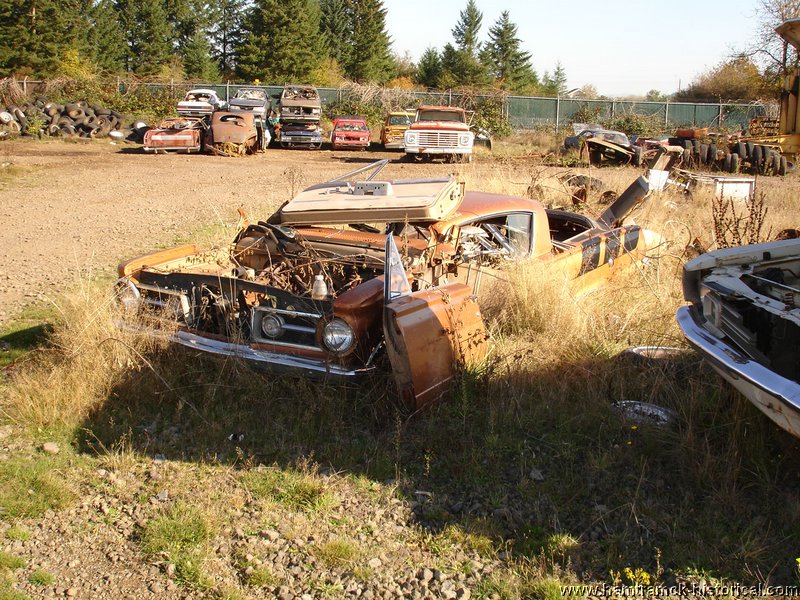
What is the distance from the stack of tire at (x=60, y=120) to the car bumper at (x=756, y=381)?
26308mm

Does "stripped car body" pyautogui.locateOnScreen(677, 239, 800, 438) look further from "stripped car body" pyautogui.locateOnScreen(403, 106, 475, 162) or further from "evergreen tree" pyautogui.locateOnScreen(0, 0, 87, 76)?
"evergreen tree" pyautogui.locateOnScreen(0, 0, 87, 76)

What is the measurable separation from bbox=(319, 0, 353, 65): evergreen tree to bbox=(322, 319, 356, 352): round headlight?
5928cm

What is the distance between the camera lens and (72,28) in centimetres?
4603

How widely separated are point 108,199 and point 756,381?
12.4 m

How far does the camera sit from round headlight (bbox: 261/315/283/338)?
4660 millimetres

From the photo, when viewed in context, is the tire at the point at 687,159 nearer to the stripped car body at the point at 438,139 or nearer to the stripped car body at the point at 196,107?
the stripped car body at the point at 438,139

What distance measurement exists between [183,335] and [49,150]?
807 inches

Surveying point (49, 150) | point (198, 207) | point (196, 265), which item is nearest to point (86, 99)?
point (49, 150)

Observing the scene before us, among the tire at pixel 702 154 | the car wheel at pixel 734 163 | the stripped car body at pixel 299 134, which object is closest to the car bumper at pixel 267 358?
the car wheel at pixel 734 163

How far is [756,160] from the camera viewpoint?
19.4 metres

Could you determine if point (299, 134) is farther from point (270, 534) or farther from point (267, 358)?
point (270, 534)

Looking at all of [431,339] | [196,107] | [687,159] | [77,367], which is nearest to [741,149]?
[687,159]

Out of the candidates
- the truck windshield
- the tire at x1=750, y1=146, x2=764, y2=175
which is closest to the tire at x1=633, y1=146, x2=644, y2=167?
the tire at x1=750, y1=146, x2=764, y2=175

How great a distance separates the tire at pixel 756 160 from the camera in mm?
19359
